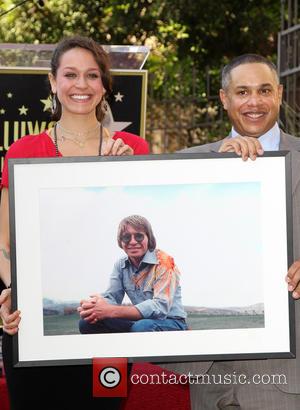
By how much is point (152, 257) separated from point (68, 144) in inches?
20.9

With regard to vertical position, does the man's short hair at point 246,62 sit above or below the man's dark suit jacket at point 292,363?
above

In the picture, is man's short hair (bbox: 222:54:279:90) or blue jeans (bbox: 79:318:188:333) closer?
blue jeans (bbox: 79:318:188:333)

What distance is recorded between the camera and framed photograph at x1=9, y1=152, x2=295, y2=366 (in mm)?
2949

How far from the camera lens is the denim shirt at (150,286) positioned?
9.73ft

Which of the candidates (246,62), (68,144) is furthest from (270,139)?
(68,144)

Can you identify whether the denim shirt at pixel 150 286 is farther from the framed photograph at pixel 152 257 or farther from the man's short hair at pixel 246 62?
the man's short hair at pixel 246 62

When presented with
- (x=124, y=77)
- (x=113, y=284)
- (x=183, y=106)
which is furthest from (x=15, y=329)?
(x=183, y=106)

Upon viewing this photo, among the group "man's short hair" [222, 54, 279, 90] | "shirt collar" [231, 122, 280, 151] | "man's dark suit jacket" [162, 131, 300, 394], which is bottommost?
"man's dark suit jacket" [162, 131, 300, 394]

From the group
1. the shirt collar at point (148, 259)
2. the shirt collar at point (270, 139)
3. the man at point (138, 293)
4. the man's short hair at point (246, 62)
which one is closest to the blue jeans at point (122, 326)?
the man at point (138, 293)

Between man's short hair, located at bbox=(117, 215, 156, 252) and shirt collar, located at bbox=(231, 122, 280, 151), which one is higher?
shirt collar, located at bbox=(231, 122, 280, 151)

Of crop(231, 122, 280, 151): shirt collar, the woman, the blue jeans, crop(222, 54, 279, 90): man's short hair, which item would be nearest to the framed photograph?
the blue jeans

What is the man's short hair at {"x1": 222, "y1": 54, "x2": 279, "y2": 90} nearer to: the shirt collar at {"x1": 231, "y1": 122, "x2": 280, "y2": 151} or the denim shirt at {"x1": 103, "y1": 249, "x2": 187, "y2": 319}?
the shirt collar at {"x1": 231, "y1": 122, "x2": 280, "y2": 151}

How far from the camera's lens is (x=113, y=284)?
2.97 metres

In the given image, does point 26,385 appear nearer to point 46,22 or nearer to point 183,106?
point 183,106
